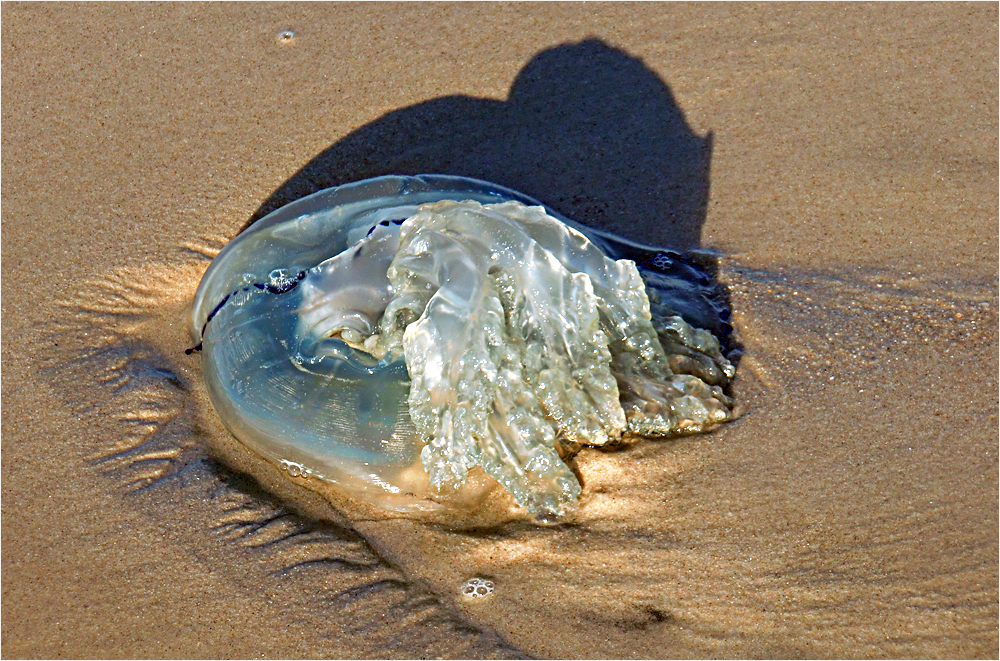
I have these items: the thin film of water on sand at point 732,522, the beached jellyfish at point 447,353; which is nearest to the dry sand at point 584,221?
the thin film of water on sand at point 732,522

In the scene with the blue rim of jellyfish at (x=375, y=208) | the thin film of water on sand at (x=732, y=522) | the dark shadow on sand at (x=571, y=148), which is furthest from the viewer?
the dark shadow on sand at (x=571, y=148)

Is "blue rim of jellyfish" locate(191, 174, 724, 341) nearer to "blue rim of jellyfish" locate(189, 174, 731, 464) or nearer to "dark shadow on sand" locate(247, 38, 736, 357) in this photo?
"blue rim of jellyfish" locate(189, 174, 731, 464)

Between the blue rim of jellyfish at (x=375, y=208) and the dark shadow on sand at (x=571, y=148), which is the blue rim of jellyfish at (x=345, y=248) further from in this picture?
the dark shadow on sand at (x=571, y=148)

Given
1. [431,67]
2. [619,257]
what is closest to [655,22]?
[431,67]

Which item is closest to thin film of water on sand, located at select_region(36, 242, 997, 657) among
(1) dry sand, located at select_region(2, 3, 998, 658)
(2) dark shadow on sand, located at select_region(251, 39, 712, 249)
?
(1) dry sand, located at select_region(2, 3, 998, 658)

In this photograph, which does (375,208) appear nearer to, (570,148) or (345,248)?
(345,248)

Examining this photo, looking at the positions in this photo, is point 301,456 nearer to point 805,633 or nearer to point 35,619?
point 35,619
